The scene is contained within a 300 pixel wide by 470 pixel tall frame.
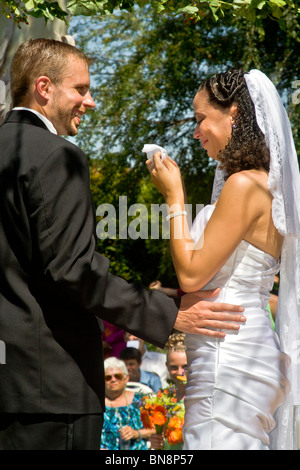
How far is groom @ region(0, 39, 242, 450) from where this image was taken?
7.84ft

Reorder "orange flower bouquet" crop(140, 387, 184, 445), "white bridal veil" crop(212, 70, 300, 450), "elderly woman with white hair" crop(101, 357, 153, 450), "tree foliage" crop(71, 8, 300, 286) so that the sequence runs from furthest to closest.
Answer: "tree foliage" crop(71, 8, 300, 286) < "elderly woman with white hair" crop(101, 357, 153, 450) < "orange flower bouquet" crop(140, 387, 184, 445) < "white bridal veil" crop(212, 70, 300, 450)

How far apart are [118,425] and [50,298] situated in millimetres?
3456

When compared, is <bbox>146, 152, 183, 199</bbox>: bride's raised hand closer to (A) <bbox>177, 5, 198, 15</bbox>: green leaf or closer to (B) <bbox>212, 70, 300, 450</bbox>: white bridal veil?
(B) <bbox>212, 70, 300, 450</bbox>: white bridal veil

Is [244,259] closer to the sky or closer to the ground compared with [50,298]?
closer to the sky

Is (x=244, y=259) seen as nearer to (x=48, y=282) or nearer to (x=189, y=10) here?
(x=48, y=282)

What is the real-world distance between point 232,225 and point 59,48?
1014mm

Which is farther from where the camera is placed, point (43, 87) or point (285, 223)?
point (285, 223)

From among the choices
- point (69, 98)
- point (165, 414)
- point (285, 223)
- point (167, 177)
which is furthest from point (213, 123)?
point (165, 414)

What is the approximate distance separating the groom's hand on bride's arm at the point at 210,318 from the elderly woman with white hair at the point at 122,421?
2845mm

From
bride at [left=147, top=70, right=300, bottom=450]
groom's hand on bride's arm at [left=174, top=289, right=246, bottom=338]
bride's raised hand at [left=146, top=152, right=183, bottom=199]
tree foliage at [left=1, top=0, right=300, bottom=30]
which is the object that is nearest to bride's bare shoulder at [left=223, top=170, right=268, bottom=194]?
bride at [left=147, top=70, right=300, bottom=450]

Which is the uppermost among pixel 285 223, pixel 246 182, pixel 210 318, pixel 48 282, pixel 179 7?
pixel 179 7

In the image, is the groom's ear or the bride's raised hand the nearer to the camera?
the groom's ear

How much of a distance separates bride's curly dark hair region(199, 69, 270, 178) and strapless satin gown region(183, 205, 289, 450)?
379 mm

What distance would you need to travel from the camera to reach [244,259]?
281 centimetres
